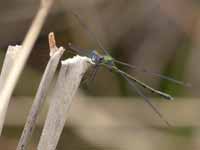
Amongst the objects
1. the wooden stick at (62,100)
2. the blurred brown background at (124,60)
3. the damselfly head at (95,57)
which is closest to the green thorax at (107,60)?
the damselfly head at (95,57)

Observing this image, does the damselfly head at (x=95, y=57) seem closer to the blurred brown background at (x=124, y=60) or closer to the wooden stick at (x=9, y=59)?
the wooden stick at (x=9, y=59)

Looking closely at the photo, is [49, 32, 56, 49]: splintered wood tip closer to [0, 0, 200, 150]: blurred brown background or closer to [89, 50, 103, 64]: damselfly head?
[89, 50, 103, 64]: damselfly head

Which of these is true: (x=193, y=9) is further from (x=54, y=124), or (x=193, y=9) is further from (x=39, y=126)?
(x=54, y=124)

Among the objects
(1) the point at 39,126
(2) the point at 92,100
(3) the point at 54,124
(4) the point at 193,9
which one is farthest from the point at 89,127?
(3) the point at 54,124

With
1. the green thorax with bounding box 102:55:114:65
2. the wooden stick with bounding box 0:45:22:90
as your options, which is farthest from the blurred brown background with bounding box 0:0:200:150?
the wooden stick with bounding box 0:45:22:90

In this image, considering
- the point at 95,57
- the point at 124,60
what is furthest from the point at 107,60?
the point at 124,60

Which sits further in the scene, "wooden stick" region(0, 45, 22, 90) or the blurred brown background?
the blurred brown background
